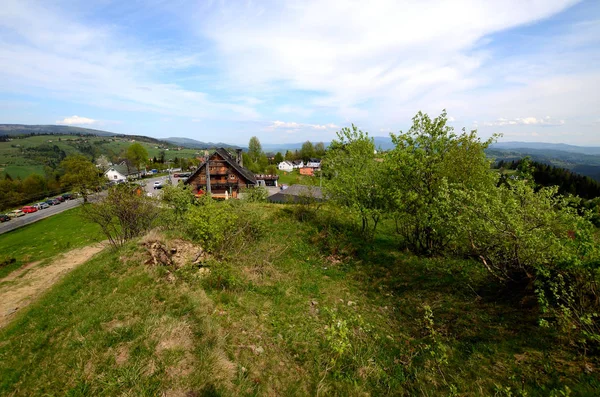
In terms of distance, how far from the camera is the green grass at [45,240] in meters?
23.8

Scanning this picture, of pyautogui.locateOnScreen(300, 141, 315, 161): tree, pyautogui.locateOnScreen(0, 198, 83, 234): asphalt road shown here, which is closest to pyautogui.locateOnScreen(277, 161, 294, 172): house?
pyautogui.locateOnScreen(300, 141, 315, 161): tree

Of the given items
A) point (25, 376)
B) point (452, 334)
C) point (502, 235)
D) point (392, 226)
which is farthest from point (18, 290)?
point (392, 226)

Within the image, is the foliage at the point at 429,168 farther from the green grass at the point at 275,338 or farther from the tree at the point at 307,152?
the tree at the point at 307,152

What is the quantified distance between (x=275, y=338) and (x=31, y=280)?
70.4ft

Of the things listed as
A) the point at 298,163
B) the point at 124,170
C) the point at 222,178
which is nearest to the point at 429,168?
the point at 222,178

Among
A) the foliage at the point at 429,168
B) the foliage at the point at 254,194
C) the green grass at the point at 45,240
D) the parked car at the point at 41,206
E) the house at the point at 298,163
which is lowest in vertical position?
the parked car at the point at 41,206

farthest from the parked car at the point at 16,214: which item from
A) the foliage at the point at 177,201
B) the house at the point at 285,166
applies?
the house at the point at 285,166

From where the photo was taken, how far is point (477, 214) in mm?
9477

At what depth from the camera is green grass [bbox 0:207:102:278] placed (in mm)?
23812

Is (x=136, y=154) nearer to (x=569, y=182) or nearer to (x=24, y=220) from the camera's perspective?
(x=24, y=220)

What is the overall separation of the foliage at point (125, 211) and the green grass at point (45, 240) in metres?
3.70

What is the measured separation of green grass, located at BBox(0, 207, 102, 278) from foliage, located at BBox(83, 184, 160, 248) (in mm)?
3697

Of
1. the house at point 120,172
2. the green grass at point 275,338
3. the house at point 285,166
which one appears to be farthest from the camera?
the house at point 285,166

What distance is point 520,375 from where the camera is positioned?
6324mm
